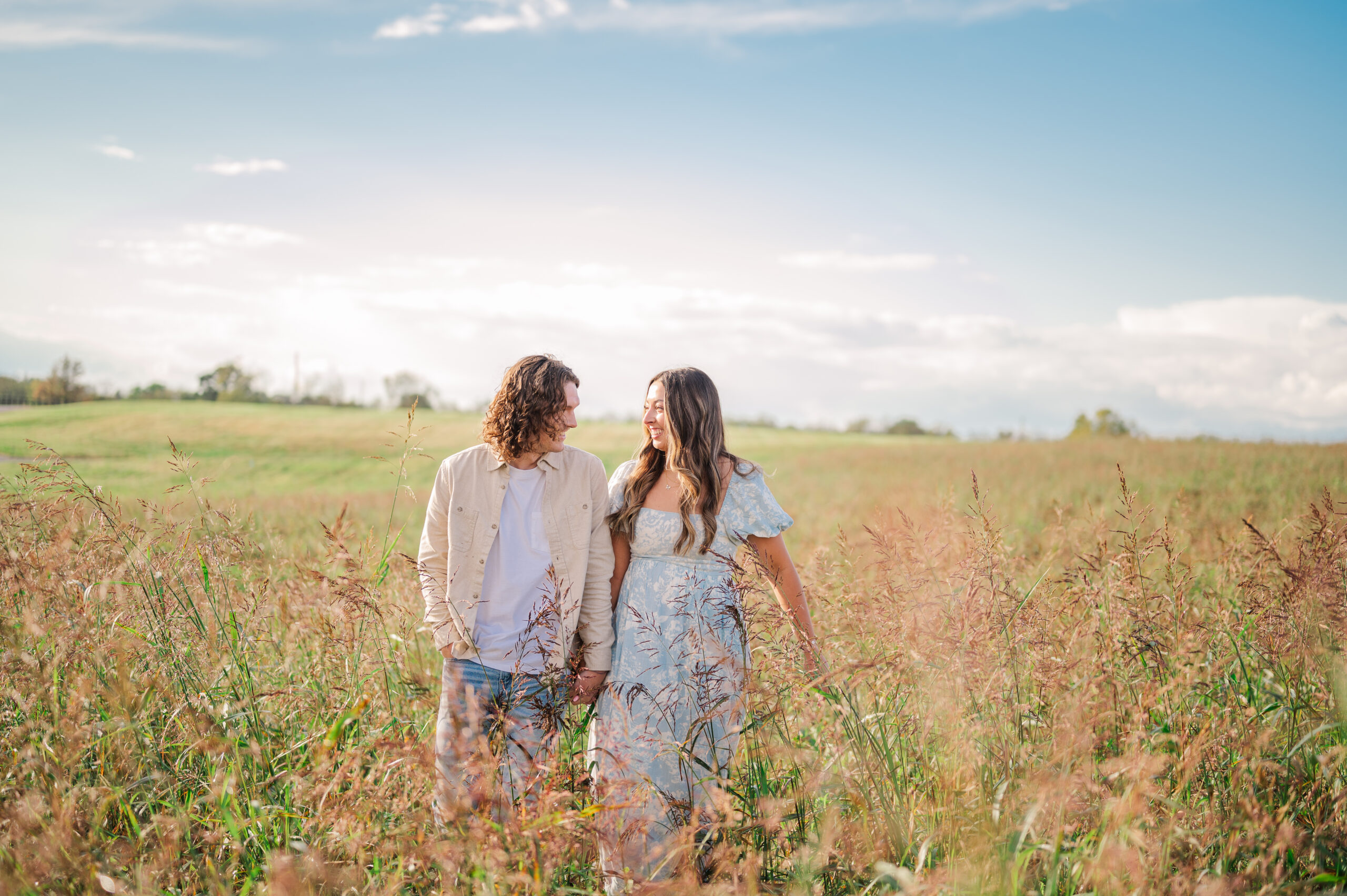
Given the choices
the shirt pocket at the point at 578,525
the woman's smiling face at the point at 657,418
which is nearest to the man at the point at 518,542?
the shirt pocket at the point at 578,525

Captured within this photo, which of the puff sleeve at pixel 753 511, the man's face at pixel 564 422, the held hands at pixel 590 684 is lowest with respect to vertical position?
the held hands at pixel 590 684

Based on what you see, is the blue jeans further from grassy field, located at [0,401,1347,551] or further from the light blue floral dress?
grassy field, located at [0,401,1347,551]

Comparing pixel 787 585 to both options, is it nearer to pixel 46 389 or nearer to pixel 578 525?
pixel 578 525

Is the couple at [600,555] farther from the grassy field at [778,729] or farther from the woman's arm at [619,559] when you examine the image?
the grassy field at [778,729]

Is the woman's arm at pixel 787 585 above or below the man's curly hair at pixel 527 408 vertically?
below

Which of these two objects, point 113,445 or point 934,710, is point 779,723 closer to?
point 934,710

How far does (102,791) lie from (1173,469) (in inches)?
930

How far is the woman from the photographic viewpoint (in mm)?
2951

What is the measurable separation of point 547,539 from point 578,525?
0.16 m

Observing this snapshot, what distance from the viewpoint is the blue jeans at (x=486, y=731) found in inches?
78.3

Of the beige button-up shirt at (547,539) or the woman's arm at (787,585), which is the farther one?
the beige button-up shirt at (547,539)

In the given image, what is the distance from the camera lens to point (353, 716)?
317 cm

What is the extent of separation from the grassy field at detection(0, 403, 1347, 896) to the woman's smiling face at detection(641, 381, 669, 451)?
1.01 m

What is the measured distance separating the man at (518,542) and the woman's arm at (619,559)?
0.08 meters
